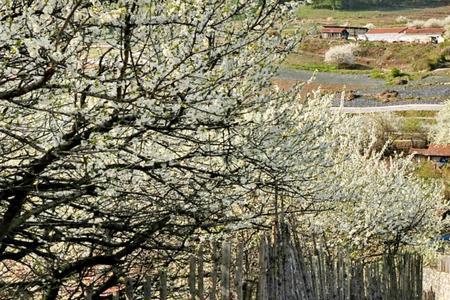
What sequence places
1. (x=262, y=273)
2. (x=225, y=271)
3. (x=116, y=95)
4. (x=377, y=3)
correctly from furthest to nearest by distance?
(x=377, y=3) → (x=262, y=273) → (x=225, y=271) → (x=116, y=95)

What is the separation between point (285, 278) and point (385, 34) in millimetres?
83866

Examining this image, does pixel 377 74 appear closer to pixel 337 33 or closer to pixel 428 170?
pixel 337 33

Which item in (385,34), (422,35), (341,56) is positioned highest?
(385,34)

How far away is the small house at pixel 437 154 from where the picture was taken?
113 ft

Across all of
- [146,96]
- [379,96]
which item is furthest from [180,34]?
[379,96]

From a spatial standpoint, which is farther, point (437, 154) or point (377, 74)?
point (377, 74)

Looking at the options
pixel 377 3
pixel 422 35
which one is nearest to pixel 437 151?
pixel 422 35

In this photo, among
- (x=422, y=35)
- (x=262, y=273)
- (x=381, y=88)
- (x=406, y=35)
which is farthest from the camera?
(x=406, y=35)

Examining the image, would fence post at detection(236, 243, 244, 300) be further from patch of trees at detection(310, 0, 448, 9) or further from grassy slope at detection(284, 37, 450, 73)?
patch of trees at detection(310, 0, 448, 9)

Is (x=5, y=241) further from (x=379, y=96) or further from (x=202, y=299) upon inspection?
(x=379, y=96)

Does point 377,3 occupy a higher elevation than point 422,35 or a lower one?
higher

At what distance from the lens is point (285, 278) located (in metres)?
5.39

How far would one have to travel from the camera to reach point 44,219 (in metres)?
5.09

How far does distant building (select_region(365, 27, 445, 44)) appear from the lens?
8242cm
